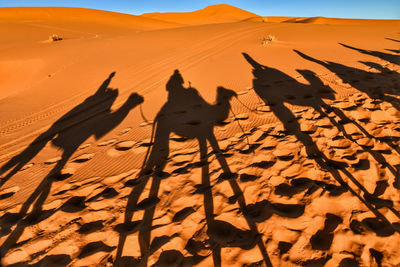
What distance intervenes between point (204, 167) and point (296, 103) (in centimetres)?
287

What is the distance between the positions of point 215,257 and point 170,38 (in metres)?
11.6

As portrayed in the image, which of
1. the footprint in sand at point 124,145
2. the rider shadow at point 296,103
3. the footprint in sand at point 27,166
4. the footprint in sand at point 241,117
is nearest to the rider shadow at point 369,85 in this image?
the rider shadow at point 296,103

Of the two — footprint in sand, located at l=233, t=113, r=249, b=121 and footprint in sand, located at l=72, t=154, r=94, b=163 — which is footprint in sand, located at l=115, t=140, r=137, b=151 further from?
footprint in sand, located at l=233, t=113, r=249, b=121

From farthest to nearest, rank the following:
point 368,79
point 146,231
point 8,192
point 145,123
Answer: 1. point 368,79
2. point 145,123
3. point 8,192
4. point 146,231

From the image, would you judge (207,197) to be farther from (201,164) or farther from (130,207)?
(130,207)

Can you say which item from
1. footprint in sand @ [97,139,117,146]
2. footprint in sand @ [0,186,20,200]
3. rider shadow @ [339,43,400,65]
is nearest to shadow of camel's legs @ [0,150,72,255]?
footprint in sand @ [0,186,20,200]

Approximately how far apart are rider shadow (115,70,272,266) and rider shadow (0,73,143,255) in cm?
88

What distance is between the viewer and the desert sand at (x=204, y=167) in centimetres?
198

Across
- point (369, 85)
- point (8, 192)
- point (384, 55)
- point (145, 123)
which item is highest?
point (384, 55)

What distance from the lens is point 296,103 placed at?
455cm

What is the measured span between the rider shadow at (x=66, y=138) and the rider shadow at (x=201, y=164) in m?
0.88

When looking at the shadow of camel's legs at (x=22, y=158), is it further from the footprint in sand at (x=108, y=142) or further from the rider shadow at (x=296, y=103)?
the rider shadow at (x=296, y=103)

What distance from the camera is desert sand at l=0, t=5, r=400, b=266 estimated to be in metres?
1.98

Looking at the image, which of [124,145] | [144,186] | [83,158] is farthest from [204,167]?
[83,158]
